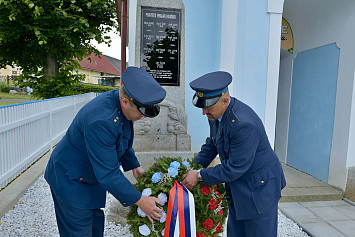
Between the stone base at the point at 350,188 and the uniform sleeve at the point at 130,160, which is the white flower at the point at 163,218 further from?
the stone base at the point at 350,188

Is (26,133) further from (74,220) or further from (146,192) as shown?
(146,192)

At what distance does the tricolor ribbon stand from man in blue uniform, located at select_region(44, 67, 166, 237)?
0.10 m

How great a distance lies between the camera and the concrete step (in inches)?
176

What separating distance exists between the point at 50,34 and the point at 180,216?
1135 centimetres

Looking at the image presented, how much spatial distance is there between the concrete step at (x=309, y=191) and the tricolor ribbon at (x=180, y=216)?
10.1ft

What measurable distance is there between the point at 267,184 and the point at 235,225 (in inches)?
20.7

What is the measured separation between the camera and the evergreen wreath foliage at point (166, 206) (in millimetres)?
1848

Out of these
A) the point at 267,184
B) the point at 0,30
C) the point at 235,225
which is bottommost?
the point at 235,225

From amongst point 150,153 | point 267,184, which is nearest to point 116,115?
point 267,184

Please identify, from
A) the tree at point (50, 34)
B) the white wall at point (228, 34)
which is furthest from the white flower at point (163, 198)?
the tree at point (50, 34)

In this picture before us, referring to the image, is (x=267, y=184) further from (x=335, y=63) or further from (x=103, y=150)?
(x=335, y=63)

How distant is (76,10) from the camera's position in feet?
36.3

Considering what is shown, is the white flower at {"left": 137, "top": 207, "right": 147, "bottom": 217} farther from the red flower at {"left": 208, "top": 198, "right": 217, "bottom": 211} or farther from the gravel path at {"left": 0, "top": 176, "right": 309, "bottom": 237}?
the gravel path at {"left": 0, "top": 176, "right": 309, "bottom": 237}

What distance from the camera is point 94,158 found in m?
1.68
